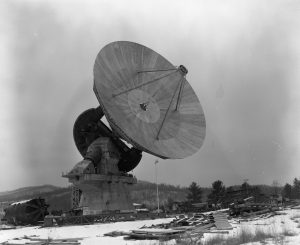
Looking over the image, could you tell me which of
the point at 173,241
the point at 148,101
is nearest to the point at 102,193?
the point at 148,101

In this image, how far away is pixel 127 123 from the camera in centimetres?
3547

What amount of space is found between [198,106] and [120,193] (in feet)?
Result: 48.7

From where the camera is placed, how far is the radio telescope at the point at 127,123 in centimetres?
3572

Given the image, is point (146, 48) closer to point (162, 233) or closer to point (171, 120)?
point (171, 120)

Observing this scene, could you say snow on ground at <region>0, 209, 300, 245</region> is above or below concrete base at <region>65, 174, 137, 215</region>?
below

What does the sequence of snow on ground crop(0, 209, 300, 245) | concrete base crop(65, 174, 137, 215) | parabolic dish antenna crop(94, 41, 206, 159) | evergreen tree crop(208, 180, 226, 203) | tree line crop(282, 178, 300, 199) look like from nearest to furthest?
1. snow on ground crop(0, 209, 300, 245)
2. parabolic dish antenna crop(94, 41, 206, 159)
3. concrete base crop(65, 174, 137, 215)
4. evergreen tree crop(208, 180, 226, 203)
5. tree line crop(282, 178, 300, 199)

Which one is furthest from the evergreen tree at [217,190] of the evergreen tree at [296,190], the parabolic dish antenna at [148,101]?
the parabolic dish antenna at [148,101]

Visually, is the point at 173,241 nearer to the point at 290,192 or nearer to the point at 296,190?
the point at 290,192

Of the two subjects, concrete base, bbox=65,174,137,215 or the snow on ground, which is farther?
concrete base, bbox=65,174,137,215

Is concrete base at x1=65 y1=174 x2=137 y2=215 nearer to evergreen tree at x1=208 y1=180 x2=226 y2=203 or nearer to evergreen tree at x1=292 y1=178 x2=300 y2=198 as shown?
evergreen tree at x1=208 y1=180 x2=226 y2=203

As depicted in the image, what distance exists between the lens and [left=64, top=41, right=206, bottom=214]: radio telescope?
117ft

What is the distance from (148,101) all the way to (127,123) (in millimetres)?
5965

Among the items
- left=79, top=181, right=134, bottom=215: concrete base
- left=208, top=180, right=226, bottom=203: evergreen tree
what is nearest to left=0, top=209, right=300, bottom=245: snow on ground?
left=79, top=181, right=134, bottom=215: concrete base

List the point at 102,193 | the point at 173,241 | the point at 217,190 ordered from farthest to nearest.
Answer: the point at 217,190 → the point at 102,193 → the point at 173,241
